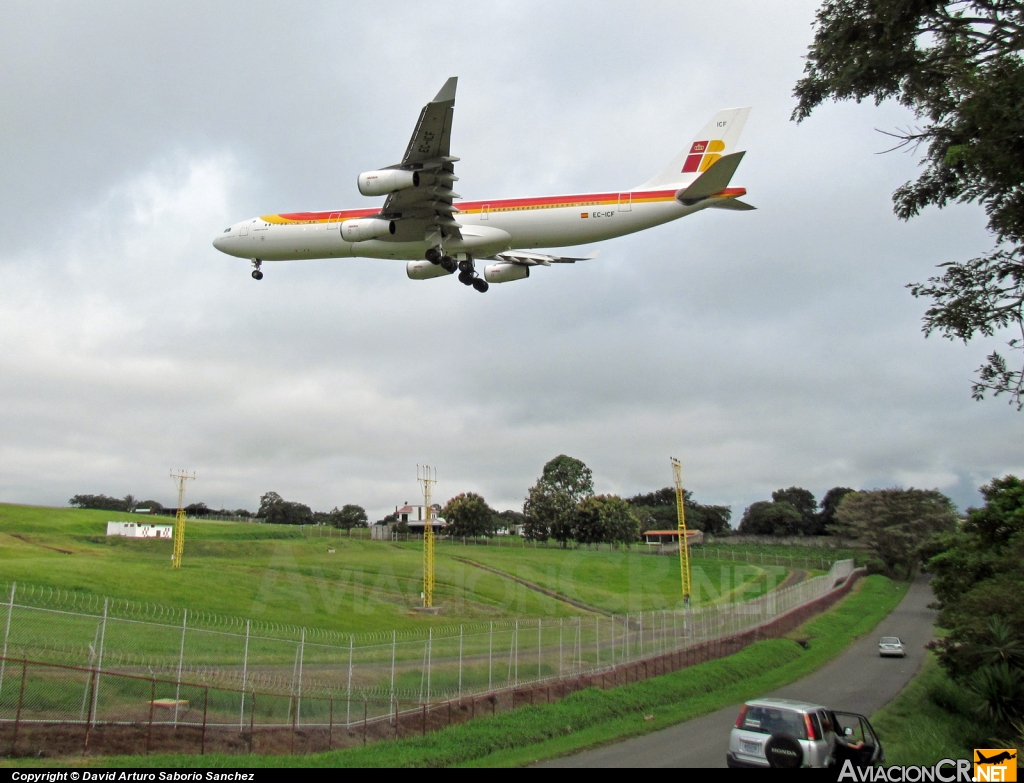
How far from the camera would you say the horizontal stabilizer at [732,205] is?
24688 millimetres

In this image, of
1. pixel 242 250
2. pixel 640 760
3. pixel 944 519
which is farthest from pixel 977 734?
pixel 944 519

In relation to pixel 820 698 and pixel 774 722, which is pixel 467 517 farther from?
Answer: pixel 774 722

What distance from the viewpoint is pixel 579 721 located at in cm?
2298

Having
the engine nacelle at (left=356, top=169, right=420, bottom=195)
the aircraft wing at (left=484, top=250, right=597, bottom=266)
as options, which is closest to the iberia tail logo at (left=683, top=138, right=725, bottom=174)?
the aircraft wing at (left=484, top=250, right=597, bottom=266)

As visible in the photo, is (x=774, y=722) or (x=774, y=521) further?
(x=774, y=521)

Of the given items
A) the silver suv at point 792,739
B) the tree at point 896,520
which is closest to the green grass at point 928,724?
the silver suv at point 792,739

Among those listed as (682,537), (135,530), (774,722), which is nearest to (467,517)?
(135,530)

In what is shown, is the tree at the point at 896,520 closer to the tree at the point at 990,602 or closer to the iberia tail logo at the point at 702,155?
the tree at the point at 990,602

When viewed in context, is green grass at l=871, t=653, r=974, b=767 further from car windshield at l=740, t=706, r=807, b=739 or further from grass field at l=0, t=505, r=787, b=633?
grass field at l=0, t=505, r=787, b=633

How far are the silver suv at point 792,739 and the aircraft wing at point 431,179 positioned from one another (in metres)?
16.5

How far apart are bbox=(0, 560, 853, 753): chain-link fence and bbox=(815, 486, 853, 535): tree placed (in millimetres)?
114653

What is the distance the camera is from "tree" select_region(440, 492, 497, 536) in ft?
330

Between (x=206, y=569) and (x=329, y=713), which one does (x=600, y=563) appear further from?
(x=329, y=713)

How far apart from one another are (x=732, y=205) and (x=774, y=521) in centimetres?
11195
